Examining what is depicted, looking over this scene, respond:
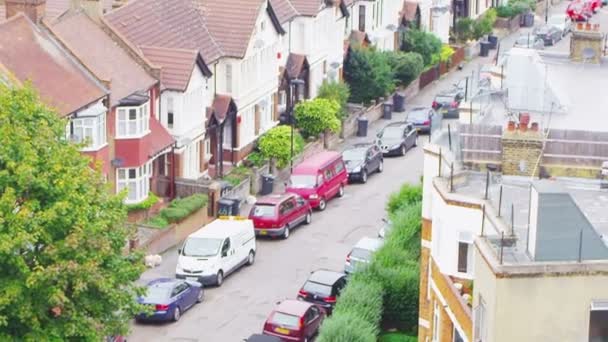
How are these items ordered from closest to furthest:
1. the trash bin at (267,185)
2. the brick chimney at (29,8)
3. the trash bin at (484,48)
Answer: the brick chimney at (29,8), the trash bin at (267,185), the trash bin at (484,48)

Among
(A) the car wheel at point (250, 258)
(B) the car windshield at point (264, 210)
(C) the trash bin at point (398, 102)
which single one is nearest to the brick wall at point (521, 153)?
(A) the car wheel at point (250, 258)

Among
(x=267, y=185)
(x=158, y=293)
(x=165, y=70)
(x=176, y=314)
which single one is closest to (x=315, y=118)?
(x=267, y=185)

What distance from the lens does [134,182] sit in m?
60.7

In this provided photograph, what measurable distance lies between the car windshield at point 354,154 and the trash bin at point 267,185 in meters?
4.85

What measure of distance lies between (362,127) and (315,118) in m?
5.39

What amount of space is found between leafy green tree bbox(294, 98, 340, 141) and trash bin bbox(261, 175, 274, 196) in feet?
26.5

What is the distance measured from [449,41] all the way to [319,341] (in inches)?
2572

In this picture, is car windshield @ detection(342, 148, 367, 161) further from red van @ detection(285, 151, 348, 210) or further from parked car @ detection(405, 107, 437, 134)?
parked car @ detection(405, 107, 437, 134)

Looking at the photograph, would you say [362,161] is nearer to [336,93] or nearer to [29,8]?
[336,93]

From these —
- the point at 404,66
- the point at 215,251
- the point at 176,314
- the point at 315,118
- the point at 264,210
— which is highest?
the point at 404,66

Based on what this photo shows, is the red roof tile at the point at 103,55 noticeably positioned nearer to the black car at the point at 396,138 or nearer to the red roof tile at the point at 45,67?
the red roof tile at the point at 45,67

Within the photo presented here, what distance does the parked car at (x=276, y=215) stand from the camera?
6141 cm

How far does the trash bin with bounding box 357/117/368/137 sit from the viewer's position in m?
80.5

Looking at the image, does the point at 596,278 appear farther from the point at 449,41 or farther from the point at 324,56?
the point at 449,41
